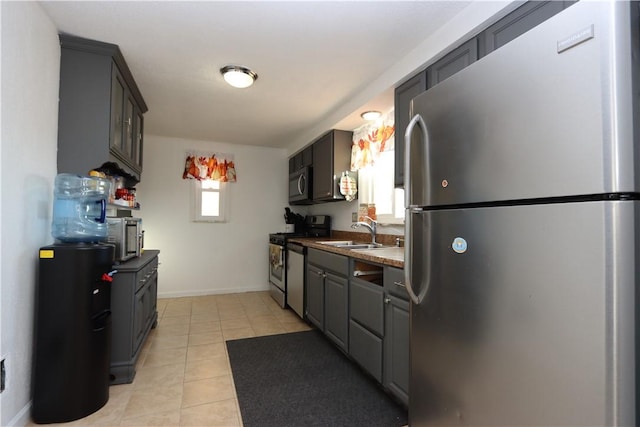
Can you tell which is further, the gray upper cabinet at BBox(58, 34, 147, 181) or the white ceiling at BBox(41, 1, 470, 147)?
the gray upper cabinet at BBox(58, 34, 147, 181)

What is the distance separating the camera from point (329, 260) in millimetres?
2635

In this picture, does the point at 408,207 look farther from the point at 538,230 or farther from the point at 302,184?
the point at 302,184

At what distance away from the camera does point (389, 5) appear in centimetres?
169

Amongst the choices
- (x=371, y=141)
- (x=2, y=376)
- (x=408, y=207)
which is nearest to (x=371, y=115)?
(x=371, y=141)

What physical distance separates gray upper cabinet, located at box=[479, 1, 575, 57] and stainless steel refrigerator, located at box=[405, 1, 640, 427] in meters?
0.67

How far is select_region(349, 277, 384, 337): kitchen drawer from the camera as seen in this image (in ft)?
6.34

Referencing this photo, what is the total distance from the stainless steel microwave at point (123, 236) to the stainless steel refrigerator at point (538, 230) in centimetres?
218

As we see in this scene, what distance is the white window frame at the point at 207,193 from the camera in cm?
452

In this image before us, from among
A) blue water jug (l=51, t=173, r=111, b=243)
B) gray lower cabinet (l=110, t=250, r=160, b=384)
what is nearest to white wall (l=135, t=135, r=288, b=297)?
gray lower cabinet (l=110, t=250, r=160, b=384)

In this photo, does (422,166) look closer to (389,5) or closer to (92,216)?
(389,5)

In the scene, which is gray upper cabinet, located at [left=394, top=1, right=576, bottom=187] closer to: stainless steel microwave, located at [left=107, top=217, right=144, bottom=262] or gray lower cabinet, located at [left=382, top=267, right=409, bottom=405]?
gray lower cabinet, located at [left=382, top=267, right=409, bottom=405]

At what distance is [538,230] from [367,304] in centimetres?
139

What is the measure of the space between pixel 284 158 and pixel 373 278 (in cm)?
330

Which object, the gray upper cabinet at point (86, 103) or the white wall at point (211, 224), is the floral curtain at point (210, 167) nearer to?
the white wall at point (211, 224)
